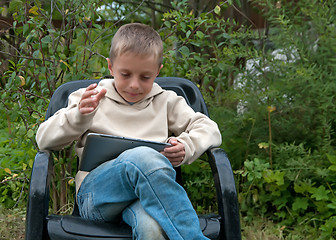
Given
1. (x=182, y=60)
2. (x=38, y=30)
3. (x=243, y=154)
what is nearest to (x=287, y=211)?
(x=243, y=154)

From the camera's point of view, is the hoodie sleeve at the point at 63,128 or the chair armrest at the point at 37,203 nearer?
the chair armrest at the point at 37,203

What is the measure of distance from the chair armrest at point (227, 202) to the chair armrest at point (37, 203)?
0.67 m

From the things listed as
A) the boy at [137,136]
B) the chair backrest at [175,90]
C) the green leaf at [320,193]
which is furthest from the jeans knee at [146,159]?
the green leaf at [320,193]

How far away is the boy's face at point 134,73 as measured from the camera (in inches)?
89.6

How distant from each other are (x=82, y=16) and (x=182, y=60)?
2.19 ft

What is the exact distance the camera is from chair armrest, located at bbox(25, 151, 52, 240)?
80.7 inches

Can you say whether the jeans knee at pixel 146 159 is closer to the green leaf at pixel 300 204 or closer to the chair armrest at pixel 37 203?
the chair armrest at pixel 37 203

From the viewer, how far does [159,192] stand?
1.96 meters

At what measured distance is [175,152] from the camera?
7.39 feet

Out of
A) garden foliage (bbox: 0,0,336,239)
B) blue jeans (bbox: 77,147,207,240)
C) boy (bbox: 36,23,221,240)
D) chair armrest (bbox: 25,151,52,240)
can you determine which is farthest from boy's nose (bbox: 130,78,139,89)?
garden foliage (bbox: 0,0,336,239)

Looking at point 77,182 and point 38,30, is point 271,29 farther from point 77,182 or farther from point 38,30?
point 77,182

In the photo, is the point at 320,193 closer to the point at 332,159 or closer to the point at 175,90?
the point at 332,159

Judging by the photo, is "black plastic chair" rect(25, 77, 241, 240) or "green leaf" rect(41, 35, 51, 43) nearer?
"black plastic chair" rect(25, 77, 241, 240)

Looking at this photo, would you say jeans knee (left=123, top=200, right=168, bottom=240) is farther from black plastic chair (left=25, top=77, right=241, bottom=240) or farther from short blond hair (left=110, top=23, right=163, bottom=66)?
short blond hair (left=110, top=23, right=163, bottom=66)
